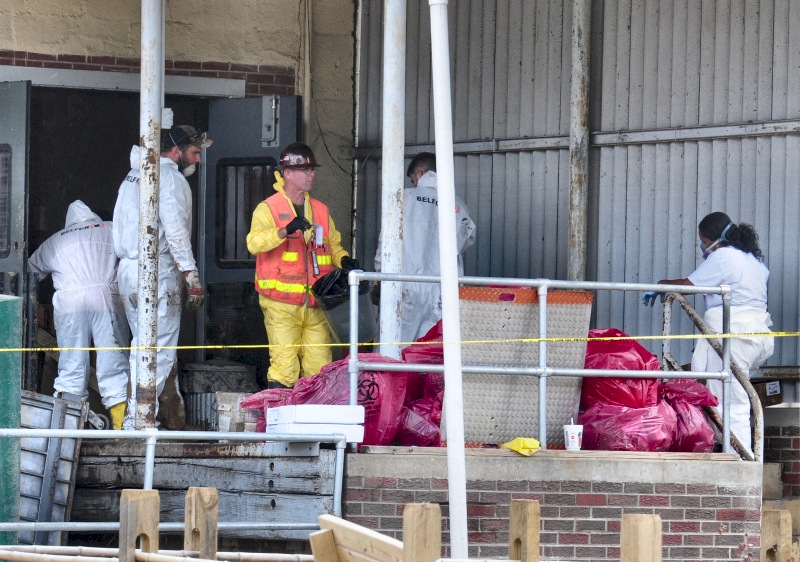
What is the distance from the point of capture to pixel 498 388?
25.8 ft

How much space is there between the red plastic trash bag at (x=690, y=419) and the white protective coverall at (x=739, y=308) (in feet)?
3.12

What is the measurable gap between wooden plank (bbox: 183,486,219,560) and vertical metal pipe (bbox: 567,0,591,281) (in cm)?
586

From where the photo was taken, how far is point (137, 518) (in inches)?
212

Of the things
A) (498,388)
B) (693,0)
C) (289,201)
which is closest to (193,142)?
(289,201)

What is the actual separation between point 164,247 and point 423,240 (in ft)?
7.20

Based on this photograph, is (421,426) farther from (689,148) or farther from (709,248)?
Result: (689,148)

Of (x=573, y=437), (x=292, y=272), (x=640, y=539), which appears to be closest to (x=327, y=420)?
(x=573, y=437)

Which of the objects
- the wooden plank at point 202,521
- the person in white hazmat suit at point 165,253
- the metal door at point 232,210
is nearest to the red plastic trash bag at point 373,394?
the person in white hazmat suit at point 165,253

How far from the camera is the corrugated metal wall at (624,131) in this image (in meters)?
10.2

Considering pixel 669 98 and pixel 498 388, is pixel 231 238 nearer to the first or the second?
pixel 669 98

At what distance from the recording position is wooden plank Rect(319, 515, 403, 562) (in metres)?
4.71

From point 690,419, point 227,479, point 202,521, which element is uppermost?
point 690,419

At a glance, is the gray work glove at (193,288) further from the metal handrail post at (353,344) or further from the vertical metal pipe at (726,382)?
the vertical metal pipe at (726,382)

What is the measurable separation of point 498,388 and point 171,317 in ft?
9.30
